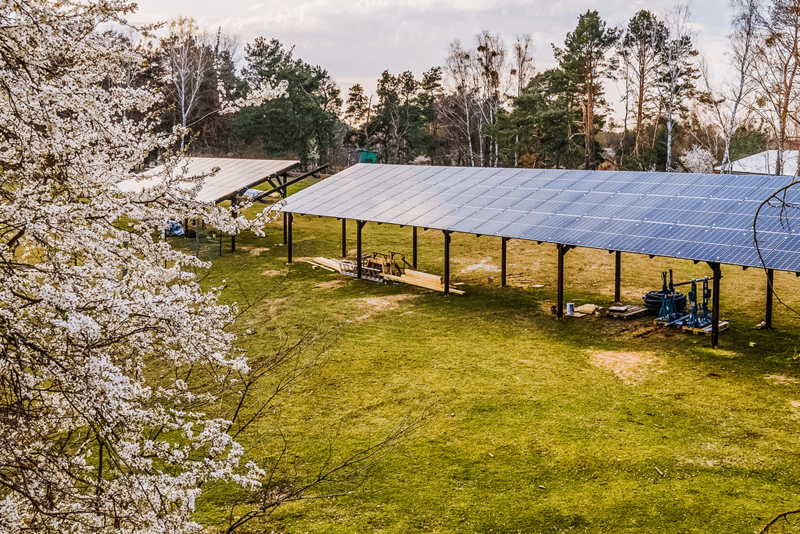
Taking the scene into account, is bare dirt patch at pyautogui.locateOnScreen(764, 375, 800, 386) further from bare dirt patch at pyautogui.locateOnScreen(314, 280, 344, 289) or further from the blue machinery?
bare dirt patch at pyautogui.locateOnScreen(314, 280, 344, 289)

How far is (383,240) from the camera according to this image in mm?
30328

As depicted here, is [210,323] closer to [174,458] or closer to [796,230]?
[174,458]

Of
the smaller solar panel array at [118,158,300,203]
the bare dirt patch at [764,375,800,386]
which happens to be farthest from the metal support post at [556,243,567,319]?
the smaller solar panel array at [118,158,300,203]

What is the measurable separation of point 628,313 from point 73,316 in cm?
1593

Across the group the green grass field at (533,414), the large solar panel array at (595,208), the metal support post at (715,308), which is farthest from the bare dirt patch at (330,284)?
the metal support post at (715,308)

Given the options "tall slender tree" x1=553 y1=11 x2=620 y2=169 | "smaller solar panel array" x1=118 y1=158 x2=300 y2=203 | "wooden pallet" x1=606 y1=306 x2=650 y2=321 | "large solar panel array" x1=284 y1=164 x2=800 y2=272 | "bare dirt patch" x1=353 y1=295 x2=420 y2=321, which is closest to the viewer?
"large solar panel array" x1=284 y1=164 x2=800 y2=272

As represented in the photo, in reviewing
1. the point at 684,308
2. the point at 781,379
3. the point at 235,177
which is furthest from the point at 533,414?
the point at 235,177

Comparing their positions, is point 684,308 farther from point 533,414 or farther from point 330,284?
point 330,284

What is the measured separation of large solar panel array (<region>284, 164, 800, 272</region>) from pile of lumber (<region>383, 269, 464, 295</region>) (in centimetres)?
214

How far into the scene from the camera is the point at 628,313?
16594 millimetres

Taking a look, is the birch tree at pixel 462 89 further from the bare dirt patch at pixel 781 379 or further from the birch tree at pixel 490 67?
the bare dirt patch at pixel 781 379

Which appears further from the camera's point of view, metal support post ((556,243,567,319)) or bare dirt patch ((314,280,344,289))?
bare dirt patch ((314,280,344,289))

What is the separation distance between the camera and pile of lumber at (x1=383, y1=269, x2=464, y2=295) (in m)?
20.1

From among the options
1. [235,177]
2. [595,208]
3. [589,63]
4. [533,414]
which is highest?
[589,63]
